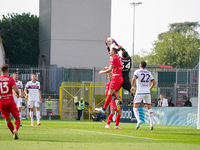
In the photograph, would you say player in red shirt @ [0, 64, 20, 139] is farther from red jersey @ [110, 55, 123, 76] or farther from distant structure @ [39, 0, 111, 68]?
distant structure @ [39, 0, 111, 68]

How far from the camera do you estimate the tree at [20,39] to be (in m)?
60.0

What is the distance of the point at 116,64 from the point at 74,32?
4596 centimetres

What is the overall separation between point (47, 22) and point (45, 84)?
23109mm

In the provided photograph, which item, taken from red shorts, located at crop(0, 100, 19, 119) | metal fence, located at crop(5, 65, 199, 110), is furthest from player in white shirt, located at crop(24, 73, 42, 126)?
metal fence, located at crop(5, 65, 199, 110)

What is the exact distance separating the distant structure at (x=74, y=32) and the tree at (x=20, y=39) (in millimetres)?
1054

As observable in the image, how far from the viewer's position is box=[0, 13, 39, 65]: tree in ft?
197

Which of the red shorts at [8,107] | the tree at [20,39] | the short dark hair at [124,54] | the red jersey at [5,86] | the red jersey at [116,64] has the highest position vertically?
the tree at [20,39]

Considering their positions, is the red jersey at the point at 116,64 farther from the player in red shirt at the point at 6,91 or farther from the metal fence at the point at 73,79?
the metal fence at the point at 73,79

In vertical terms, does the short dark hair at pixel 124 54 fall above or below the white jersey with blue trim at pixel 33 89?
above

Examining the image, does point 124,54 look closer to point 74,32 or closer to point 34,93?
point 34,93

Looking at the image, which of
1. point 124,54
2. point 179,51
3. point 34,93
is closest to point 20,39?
point 179,51

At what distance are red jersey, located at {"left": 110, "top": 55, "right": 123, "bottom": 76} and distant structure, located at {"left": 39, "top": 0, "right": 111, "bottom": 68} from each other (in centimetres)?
4359

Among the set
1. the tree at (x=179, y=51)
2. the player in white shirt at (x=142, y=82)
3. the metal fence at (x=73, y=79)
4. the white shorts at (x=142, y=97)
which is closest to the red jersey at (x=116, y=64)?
the player in white shirt at (x=142, y=82)

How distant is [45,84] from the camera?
3772 centimetres
